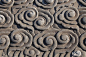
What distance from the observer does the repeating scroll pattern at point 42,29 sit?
0.94m

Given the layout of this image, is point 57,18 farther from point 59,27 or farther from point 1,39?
point 1,39

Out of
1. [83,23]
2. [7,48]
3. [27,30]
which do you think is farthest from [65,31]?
[7,48]

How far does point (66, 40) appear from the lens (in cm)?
93

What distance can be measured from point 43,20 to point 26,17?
0.13 m

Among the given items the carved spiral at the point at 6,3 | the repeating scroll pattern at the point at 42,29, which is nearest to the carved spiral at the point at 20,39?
the repeating scroll pattern at the point at 42,29

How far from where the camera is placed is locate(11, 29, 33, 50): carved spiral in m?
0.92

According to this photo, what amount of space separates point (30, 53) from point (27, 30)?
0.59ft

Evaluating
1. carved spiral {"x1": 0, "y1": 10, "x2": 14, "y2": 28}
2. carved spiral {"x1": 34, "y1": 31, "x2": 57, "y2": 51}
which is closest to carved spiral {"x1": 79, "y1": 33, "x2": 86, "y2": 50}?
carved spiral {"x1": 34, "y1": 31, "x2": 57, "y2": 51}

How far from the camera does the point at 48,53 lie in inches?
37.3

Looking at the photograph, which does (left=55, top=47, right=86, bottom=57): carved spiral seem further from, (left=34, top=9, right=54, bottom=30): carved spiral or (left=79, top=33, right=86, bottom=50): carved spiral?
(left=34, top=9, right=54, bottom=30): carved spiral

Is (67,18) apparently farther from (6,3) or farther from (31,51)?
(6,3)

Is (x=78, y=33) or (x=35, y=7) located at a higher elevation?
(x=35, y=7)

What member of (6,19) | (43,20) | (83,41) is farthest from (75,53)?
(6,19)

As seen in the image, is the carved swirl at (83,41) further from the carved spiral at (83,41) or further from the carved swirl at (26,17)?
the carved swirl at (26,17)
